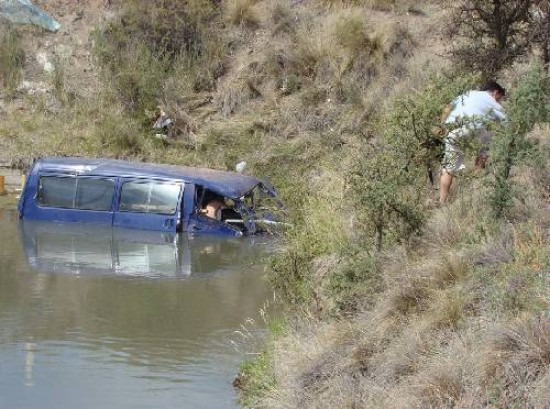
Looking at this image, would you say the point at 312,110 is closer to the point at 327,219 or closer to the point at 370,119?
the point at 370,119

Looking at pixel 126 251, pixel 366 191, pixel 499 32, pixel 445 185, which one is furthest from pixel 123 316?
pixel 499 32

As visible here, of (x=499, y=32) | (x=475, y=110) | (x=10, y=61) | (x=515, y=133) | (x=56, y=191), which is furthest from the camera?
(x=10, y=61)

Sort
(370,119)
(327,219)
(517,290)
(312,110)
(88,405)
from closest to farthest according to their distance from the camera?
1. (517,290)
2. (88,405)
3. (327,219)
4. (370,119)
5. (312,110)

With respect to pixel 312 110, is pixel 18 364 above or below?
below

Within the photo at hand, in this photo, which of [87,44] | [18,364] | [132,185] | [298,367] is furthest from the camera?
[87,44]

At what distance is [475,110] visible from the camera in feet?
37.0

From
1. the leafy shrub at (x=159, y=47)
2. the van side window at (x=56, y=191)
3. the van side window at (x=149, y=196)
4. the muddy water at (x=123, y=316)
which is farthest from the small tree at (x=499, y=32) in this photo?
the leafy shrub at (x=159, y=47)

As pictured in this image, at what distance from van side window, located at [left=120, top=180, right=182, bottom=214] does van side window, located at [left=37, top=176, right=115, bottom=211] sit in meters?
0.27

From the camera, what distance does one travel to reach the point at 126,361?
10.1 meters

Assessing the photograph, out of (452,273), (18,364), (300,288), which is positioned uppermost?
(452,273)

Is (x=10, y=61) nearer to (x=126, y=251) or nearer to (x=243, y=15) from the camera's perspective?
(x=243, y=15)

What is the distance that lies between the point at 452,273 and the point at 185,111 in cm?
1505

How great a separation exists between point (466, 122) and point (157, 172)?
7.44 m

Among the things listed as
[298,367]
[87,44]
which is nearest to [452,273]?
[298,367]
